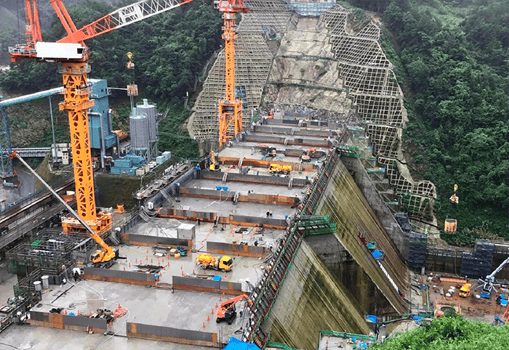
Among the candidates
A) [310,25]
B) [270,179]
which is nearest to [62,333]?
[270,179]

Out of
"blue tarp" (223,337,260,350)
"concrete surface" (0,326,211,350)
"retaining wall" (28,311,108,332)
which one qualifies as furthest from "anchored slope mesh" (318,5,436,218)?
"retaining wall" (28,311,108,332)

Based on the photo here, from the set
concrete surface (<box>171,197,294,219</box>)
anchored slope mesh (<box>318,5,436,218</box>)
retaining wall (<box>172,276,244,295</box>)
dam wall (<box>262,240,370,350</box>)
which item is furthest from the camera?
anchored slope mesh (<box>318,5,436,218</box>)

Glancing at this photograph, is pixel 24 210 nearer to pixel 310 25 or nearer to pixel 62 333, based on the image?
pixel 62 333

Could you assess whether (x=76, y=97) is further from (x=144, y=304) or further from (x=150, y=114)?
(x=150, y=114)

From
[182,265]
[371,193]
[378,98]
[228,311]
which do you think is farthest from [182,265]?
[378,98]

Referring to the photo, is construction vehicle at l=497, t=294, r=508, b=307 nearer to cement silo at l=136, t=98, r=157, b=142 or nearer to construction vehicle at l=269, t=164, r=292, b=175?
construction vehicle at l=269, t=164, r=292, b=175
